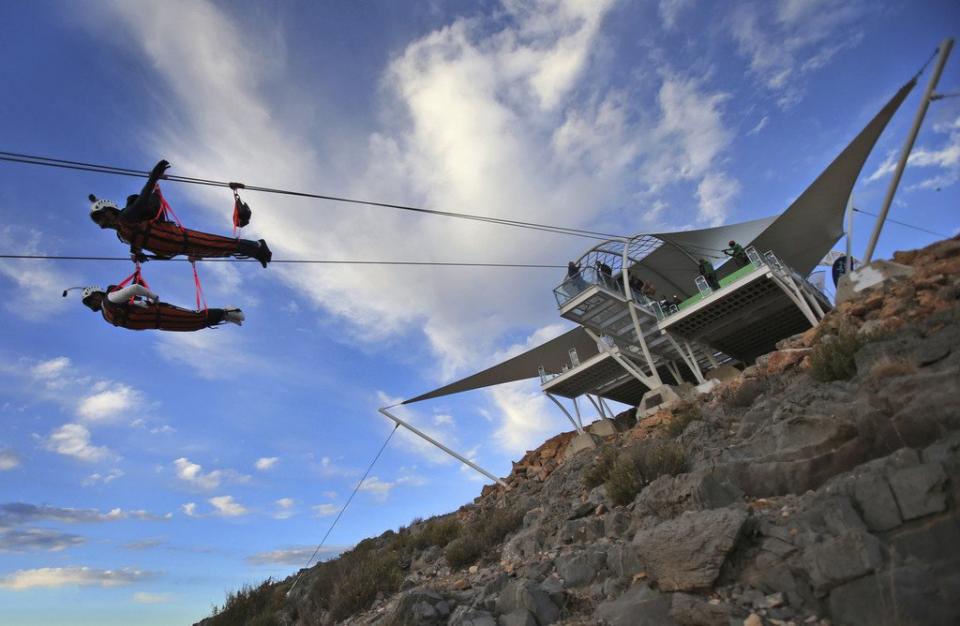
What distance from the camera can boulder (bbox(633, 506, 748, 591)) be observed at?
4371mm

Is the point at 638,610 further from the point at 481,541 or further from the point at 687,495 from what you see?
the point at 481,541

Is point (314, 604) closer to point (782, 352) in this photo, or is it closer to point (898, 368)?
point (898, 368)

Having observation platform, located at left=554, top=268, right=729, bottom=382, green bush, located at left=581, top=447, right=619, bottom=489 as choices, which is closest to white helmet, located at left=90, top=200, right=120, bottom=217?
green bush, located at left=581, top=447, right=619, bottom=489

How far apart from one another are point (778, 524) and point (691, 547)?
3.00 ft

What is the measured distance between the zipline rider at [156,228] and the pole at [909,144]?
530 inches

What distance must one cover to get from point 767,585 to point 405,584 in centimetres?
711

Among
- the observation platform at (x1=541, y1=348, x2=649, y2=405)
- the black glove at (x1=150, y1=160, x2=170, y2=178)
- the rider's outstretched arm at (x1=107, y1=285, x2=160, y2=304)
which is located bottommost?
the rider's outstretched arm at (x1=107, y1=285, x2=160, y2=304)

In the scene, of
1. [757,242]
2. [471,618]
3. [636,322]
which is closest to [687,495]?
[471,618]

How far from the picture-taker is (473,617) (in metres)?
5.32

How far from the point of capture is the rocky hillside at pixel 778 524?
3.73 meters

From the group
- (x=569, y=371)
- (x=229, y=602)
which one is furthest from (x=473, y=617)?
(x=569, y=371)

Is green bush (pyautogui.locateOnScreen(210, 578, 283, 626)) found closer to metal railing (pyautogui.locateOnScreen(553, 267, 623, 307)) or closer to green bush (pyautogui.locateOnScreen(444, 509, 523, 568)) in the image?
A: green bush (pyautogui.locateOnScreen(444, 509, 523, 568))

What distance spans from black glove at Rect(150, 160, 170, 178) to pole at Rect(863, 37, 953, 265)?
13.7 metres

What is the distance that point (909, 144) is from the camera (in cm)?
1129
